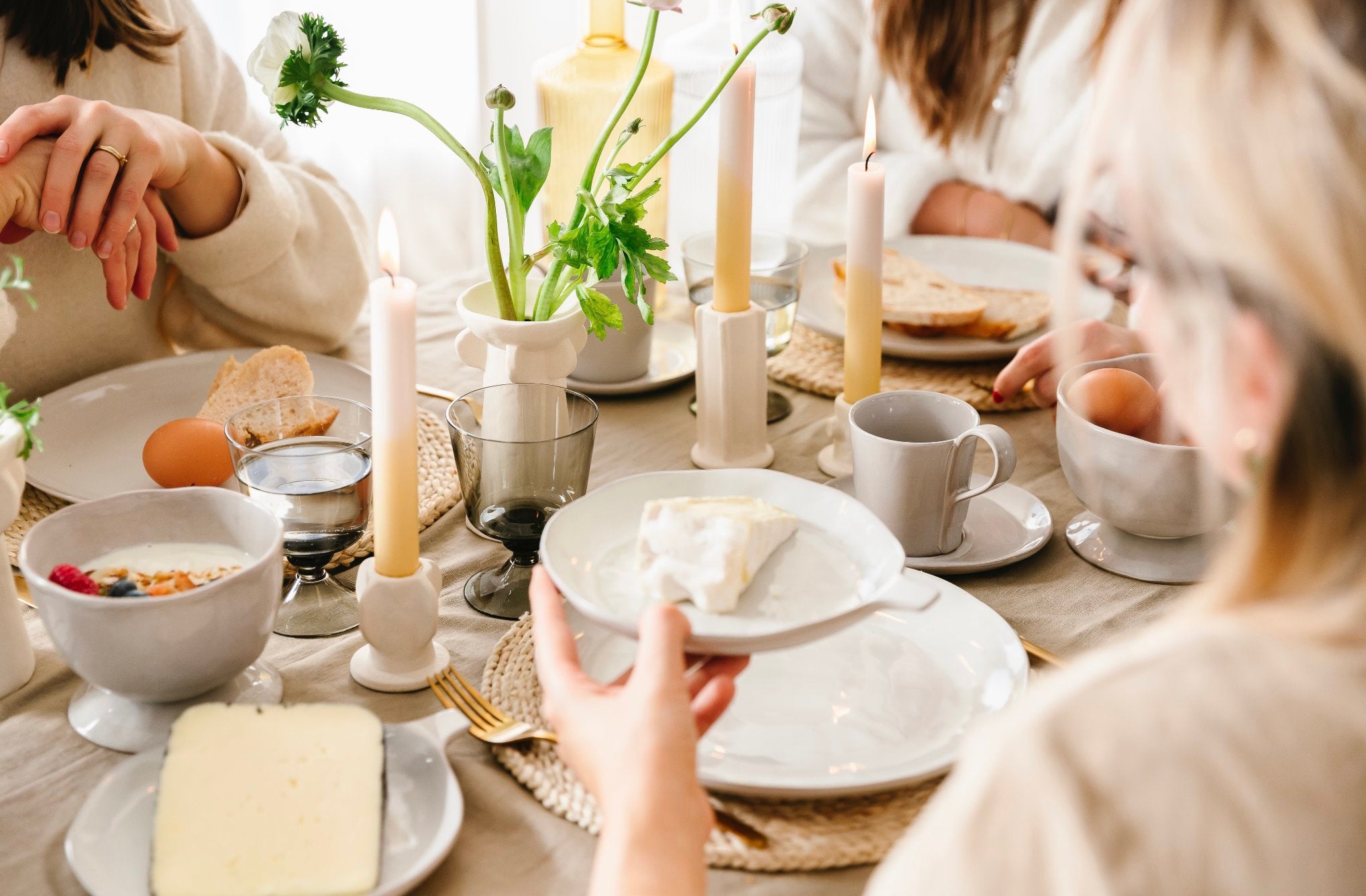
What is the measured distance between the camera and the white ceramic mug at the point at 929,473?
85 cm

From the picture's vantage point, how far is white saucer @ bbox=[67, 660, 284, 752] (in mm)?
670

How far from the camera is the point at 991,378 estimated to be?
118cm

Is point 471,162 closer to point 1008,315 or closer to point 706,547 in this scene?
point 706,547

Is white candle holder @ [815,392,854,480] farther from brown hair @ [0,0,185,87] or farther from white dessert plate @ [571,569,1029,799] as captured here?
brown hair @ [0,0,185,87]

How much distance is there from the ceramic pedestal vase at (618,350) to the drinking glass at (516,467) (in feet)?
0.92

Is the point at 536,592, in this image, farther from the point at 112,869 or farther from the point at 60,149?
the point at 60,149

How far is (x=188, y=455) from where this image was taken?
0.91 metres

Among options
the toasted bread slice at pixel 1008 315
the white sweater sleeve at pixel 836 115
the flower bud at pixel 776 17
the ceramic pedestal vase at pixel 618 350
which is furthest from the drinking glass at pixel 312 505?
the white sweater sleeve at pixel 836 115

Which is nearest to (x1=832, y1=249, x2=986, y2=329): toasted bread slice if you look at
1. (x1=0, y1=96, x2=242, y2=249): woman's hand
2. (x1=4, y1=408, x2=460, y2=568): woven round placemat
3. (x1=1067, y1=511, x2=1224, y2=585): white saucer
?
(x1=1067, y1=511, x2=1224, y2=585): white saucer

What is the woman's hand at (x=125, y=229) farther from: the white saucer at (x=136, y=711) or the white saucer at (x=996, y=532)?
the white saucer at (x=996, y=532)

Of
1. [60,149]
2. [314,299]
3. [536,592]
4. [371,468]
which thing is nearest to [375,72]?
[314,299]

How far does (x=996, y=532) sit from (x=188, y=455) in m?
0.66

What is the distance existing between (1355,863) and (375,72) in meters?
2.70

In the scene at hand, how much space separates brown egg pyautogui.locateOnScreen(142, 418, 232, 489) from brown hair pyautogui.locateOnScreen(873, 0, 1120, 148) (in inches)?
51.2
